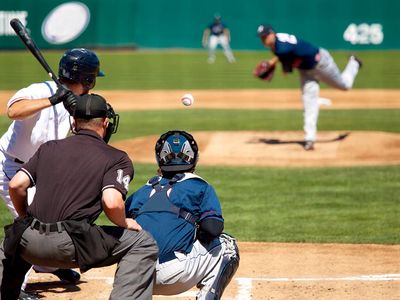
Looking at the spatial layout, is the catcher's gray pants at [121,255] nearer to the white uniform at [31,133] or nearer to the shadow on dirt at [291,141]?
the white uniform at [31,133]

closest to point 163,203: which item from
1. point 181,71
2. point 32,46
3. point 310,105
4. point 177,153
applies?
point 177,153

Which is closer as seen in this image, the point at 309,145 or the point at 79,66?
the point at 79,66

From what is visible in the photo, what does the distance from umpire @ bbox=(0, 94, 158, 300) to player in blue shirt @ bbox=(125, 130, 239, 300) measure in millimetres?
237

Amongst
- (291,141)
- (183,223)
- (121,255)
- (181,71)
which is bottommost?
(181,71)

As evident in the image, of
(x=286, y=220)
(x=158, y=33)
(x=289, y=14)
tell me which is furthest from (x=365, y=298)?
(x=158, y=33)

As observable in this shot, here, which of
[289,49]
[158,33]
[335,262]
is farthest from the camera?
[158,33]

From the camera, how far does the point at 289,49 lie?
12945 millimetres

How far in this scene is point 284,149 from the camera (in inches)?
543

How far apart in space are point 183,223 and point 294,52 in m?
8.51

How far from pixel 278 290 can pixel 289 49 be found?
23.4ft

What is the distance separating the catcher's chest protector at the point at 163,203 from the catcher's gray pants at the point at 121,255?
0.29 metres

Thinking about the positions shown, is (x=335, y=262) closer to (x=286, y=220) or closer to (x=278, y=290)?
(x=278, y=290)

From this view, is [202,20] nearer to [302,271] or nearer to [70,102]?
[302,271]

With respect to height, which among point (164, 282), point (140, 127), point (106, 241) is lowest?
point (140, 127)
